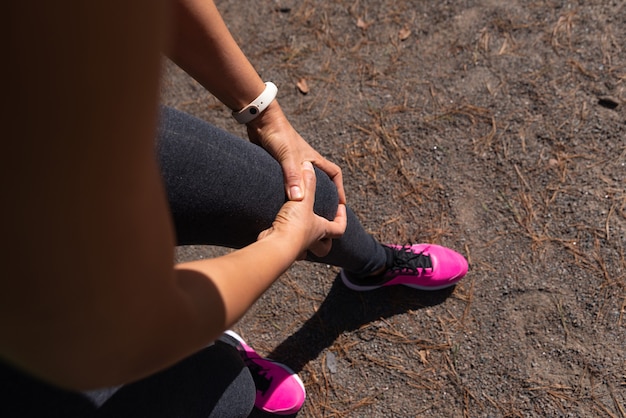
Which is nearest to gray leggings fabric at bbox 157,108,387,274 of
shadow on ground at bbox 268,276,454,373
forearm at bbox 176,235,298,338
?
forearm at bbox 176,235,298,338

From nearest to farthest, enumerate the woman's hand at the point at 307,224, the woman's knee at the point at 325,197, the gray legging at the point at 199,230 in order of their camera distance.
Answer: the gray legging at the point at 199,230, the woman's hand at the point at 307,224, the woman's knee at the point at 325,197

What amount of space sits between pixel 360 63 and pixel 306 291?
1089 mm

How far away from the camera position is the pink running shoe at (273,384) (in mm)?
2012

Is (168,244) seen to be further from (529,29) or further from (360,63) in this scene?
(529,29)

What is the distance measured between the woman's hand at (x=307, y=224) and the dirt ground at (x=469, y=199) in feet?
2.54

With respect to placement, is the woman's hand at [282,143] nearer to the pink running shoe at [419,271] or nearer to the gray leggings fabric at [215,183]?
the gray leggings fabric at [215,183]

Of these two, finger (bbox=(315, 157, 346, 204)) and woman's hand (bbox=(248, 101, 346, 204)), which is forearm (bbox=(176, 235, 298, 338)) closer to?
woman's hand (bbox=(248, 101, 346, 204))

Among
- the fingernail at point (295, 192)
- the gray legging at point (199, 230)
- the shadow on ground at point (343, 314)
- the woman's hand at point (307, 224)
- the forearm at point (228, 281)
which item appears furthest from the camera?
the shadow on ground at point (343, 314)

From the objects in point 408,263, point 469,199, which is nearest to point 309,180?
point 408,263

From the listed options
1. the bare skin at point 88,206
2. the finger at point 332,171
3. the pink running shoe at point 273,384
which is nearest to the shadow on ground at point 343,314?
the pink running shoe at point 273,384

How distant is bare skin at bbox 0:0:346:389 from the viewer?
49 centimetres

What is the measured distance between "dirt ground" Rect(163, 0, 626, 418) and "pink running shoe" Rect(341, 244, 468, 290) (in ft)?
0.23

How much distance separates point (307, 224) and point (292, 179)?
0.59 feet

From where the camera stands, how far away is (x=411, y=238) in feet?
7.45
